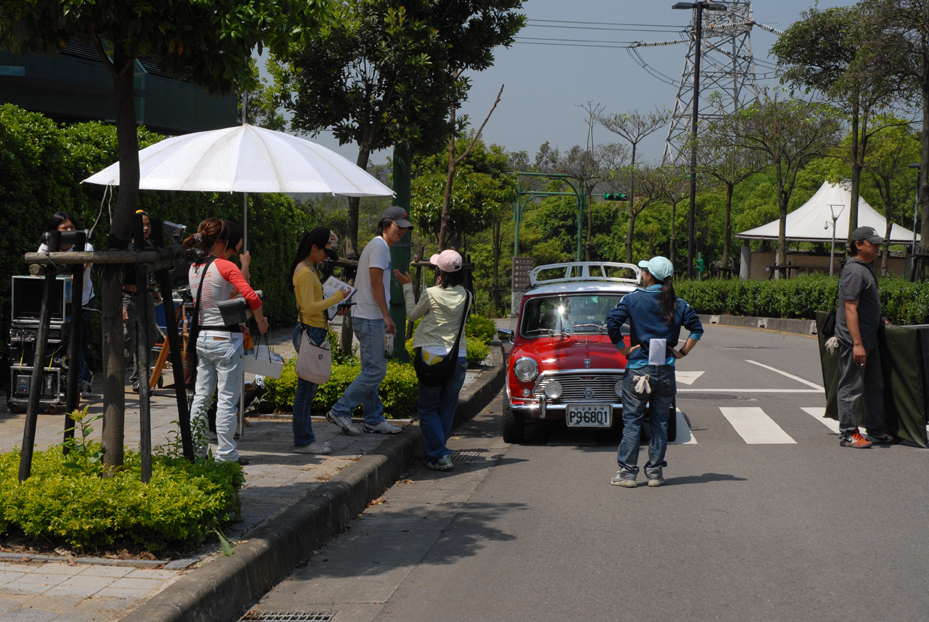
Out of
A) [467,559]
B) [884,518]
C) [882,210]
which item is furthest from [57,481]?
[882,210]

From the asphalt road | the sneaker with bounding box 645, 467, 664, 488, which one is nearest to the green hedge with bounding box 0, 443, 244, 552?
the asphalt road

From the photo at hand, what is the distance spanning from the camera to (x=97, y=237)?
1283 centimetres

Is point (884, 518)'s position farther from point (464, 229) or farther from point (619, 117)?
point (619, 117)

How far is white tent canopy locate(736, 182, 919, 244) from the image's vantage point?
163ft

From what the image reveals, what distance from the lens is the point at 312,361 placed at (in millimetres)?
7457

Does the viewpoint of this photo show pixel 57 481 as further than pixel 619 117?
No

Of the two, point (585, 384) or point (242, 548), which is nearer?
point (242, 548)

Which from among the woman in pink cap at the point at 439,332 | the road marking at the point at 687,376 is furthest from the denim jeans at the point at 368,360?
the road marking at the point at 687,376

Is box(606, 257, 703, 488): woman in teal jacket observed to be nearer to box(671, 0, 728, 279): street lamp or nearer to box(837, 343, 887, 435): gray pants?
box(837, 343, 887, 435): gray pants

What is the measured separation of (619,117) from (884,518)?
44570 mm

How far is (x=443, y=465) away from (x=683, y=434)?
3006mm

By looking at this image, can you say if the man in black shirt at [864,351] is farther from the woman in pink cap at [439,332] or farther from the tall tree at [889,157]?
the tall tree at [889,157]

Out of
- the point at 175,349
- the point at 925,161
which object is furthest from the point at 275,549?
the point at 925,161

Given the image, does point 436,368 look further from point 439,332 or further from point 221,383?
point 221,383
